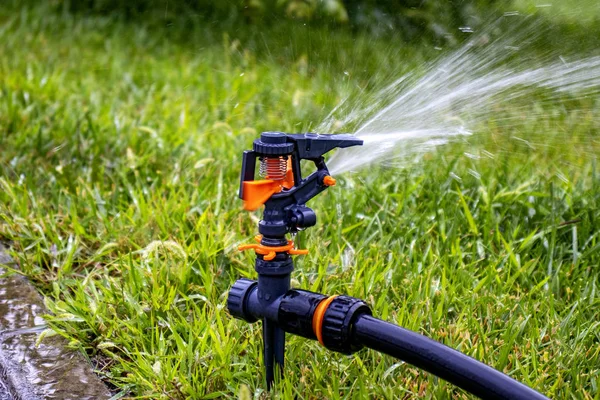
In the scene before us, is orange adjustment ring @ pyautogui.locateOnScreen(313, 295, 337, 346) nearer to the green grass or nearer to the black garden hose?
the black garden hose

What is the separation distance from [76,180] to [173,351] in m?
1.18

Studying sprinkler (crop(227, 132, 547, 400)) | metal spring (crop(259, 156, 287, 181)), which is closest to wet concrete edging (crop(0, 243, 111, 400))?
sprinkler (crop(227, 132, 547, 400))

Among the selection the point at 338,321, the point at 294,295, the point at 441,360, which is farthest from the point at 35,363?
the point at 441,360

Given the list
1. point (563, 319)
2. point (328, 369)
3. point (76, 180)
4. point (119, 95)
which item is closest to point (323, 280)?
point (328, 369)

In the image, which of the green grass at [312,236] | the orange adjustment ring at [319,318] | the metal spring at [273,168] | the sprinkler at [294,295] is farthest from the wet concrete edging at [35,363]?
the metal spring at [273,168]

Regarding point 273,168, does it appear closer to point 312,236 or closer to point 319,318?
point 319,318

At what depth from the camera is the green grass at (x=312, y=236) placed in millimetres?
1785

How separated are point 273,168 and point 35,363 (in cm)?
84

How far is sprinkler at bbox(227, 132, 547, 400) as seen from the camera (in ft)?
4.57

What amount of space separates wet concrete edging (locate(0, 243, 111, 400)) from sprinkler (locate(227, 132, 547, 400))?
1.49ft

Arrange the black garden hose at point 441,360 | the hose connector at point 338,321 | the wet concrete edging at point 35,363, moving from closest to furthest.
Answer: the black garden hose at point 441,360 < the hose connector at point 338,321 < the wet concrete edging at point 35,363

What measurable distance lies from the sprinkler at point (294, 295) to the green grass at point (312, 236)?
182 mm

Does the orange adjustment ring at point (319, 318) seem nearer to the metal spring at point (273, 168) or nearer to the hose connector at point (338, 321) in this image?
the hose connector at point (338, 321)

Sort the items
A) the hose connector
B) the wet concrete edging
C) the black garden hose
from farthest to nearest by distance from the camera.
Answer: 1. the wet concrete edging
2. the hose connector
3. the black garden hose
